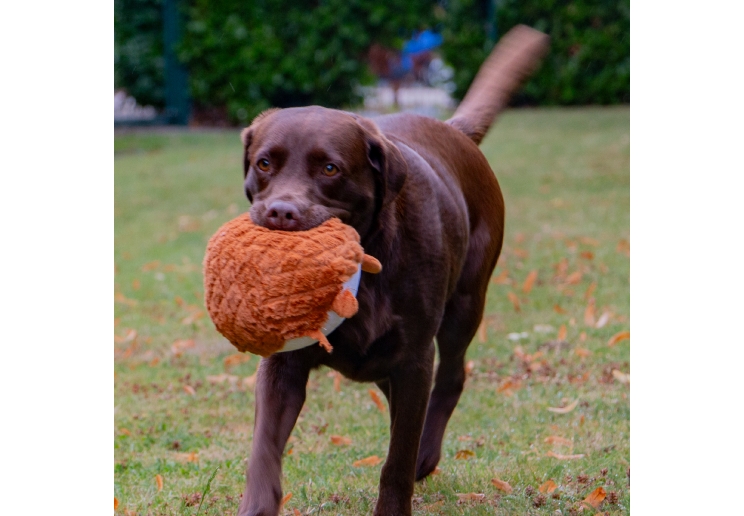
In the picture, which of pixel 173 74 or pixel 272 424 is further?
pixel 173 74

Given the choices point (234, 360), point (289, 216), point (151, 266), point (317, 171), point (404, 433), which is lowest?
point (151, 266)

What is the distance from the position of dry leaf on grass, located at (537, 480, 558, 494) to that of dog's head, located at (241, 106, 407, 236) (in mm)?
1354

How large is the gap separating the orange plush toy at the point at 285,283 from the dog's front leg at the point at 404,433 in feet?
1.65

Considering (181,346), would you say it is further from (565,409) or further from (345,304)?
(345,304)

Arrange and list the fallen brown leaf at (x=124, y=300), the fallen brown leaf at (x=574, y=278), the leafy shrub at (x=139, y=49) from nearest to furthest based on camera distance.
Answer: the fallen brown leaf at (x=124, y=300), the fallen brown leaf at (x=574, y=278), the leafy shrub at (x=139, y=49)

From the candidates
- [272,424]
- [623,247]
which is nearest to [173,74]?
[623,247]

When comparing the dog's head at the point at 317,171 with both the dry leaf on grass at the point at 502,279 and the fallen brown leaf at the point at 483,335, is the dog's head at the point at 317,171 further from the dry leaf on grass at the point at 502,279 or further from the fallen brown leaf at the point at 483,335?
the dry leaf on grass at the point at 502,279

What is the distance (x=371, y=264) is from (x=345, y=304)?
0.18 m

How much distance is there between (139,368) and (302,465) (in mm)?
1813

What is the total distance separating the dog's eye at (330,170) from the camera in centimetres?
280

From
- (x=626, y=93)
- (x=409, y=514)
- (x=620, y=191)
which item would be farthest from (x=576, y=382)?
(x=626, y=93)

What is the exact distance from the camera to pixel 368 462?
3.93 metres

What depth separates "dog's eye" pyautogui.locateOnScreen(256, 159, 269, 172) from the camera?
285 cm

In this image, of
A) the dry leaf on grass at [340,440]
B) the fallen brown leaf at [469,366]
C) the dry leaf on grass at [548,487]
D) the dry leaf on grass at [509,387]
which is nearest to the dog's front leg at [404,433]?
the dry leaf on grass at [548,487]
